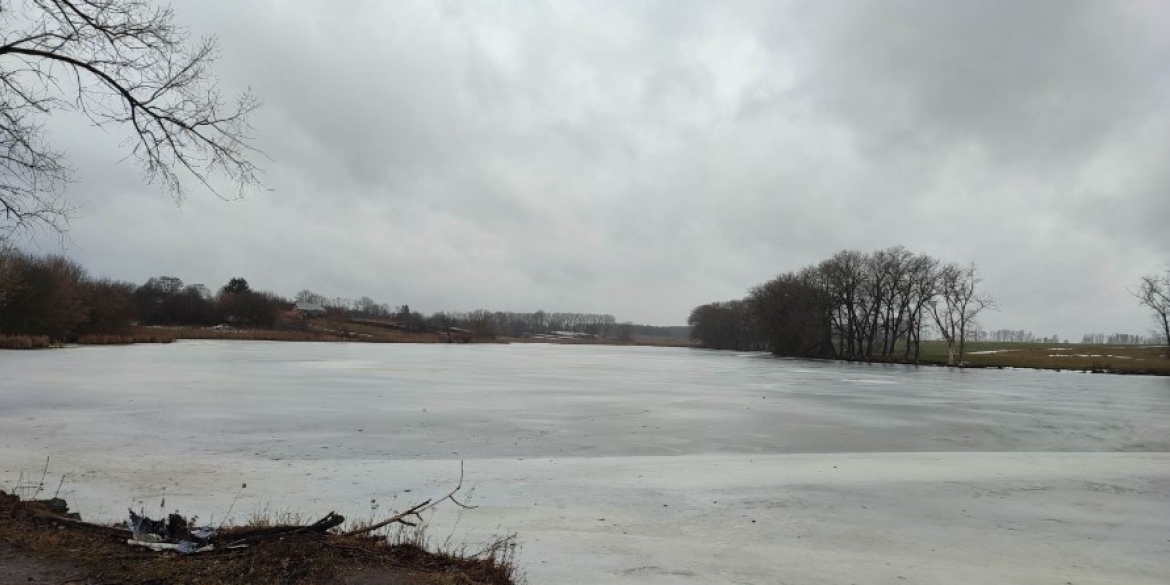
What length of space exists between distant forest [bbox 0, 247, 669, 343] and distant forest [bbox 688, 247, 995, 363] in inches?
2221

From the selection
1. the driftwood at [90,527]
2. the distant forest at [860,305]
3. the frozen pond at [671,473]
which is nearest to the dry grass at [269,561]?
the driftwood at [90,527]

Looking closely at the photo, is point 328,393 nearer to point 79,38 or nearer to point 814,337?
point 79,38

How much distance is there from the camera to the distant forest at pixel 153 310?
38.6 meters

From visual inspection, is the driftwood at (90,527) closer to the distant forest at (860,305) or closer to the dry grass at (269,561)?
the dry grass at (269,561)

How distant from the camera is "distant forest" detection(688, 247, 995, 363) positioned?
57.0 m

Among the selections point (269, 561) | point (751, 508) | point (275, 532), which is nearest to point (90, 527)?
point (275, 532)

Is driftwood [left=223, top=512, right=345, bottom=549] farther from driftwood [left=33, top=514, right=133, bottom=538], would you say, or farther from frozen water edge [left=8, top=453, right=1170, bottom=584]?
frozen water edge [left=8, top=453, right=1170, bottom=584]

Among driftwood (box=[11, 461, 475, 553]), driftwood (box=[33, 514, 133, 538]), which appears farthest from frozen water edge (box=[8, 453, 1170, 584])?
driftwood (box=[11, 461, 475, 553])

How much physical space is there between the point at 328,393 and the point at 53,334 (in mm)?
38430

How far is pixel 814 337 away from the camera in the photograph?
2586 inches

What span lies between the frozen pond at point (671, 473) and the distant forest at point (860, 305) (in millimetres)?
45743

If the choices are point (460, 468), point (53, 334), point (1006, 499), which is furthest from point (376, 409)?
point (53, 334)

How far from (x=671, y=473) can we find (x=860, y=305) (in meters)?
60.6

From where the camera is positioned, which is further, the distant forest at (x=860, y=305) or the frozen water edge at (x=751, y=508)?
the distant forest at (x=860, y=305)
